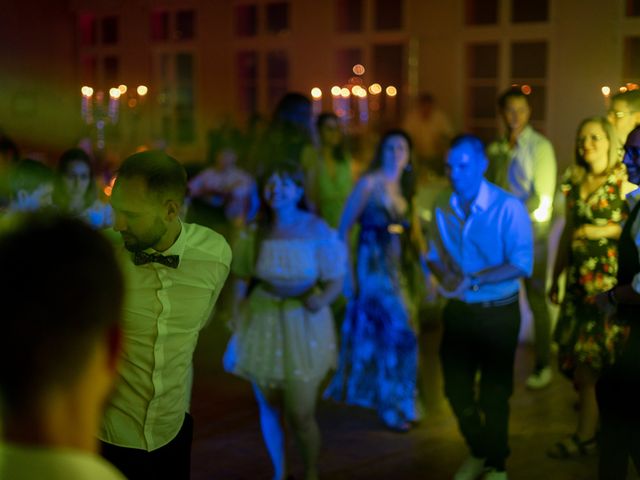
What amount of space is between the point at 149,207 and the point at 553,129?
31.6 ft

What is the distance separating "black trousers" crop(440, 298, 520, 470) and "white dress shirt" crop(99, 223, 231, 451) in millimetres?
1977

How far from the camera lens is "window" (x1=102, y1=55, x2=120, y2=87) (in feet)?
63.2

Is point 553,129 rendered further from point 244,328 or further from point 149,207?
point 149,207

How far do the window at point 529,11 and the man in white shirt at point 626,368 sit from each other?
346 inches

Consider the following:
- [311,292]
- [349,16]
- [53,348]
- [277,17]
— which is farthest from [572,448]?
[277,17]

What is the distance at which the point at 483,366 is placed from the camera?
4.79m

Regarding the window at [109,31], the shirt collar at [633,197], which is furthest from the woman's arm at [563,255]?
the window at [109,31]

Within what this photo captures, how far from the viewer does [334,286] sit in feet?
15.1

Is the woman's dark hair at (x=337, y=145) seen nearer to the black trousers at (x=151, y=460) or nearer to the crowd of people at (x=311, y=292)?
the crowd of people at (x=311, y=292)

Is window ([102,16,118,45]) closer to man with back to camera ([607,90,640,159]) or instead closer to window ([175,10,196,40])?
window ([175,10,196,40])

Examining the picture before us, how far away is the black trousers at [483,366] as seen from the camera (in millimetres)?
4723

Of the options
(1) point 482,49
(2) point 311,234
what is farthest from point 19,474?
(1) point 482,49

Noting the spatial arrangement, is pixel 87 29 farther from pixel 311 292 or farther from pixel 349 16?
pixel 311 292

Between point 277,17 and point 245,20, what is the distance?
101 centimetres
